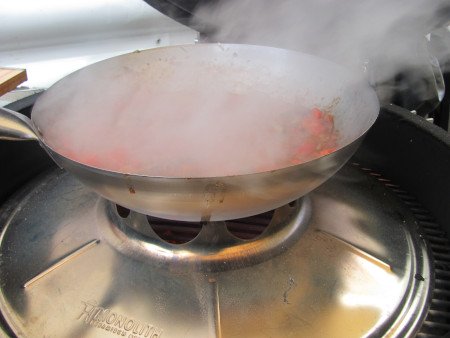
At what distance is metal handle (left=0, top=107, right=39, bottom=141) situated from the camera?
1.86ft

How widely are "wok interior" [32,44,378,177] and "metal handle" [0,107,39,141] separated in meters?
0.06

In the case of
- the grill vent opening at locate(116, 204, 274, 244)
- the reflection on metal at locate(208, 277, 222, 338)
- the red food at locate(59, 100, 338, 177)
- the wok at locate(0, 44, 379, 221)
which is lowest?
the grill vent opening at locate(116, 204, 274, 244)

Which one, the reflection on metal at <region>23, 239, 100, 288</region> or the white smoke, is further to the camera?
the white smoke

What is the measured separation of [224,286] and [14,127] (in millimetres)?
366

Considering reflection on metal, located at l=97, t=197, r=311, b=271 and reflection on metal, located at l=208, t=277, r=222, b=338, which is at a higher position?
reflection on metal, located at l=97, t=197, r=311, b=271

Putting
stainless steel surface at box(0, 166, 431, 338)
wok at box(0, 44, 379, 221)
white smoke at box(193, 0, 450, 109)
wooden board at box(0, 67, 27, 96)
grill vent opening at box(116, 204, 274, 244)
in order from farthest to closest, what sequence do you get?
1. wooden board at box(0, 67, 27, 96)
2. white smoke at box(193, 0, 450, 109)
3. grill vent opening at box(116, 204, 274, 244)
4. stainless steel surface at box(0, 166, 431, 338)
5. wok at box(0, 44, 379, 221)

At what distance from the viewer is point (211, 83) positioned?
92 cm

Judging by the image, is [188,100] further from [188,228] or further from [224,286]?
[224,286]

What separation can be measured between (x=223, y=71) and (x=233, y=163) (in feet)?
1.11

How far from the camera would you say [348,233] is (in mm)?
729

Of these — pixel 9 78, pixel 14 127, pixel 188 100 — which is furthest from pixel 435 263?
pixel 9 78

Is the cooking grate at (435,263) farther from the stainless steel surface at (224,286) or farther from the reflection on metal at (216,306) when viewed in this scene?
the reflection on metal at (216,306)

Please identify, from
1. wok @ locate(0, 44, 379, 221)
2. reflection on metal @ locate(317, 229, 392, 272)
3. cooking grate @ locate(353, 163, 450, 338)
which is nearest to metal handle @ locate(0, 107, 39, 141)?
wok @ locate(0, 44, 379, 221)

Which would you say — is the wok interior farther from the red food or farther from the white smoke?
the white smoke
